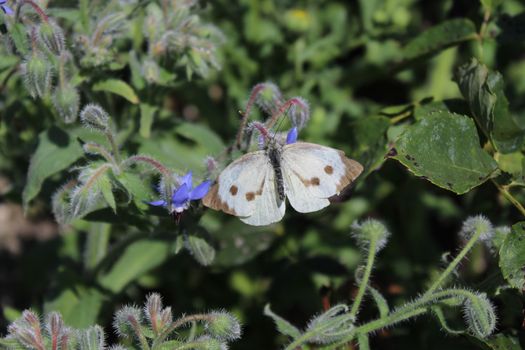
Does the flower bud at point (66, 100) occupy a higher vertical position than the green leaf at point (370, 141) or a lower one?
higher

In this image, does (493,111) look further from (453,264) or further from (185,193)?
(185,193)

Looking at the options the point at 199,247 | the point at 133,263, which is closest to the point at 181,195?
the point at 199,247

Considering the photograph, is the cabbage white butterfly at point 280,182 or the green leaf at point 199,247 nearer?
the cabbage white butterfly at point 280,182

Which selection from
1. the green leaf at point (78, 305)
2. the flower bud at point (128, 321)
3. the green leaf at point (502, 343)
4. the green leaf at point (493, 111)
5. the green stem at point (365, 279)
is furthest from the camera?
the green leaf at point (78, 305)

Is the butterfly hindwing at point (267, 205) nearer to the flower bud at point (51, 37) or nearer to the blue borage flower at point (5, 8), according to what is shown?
the flower bud at point (51, 37)

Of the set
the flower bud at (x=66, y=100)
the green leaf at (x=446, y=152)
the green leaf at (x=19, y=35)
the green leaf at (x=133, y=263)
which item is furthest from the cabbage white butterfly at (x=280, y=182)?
the green leaf at (x=133, y=263)

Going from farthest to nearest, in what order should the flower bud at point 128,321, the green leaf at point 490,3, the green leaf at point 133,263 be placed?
the green leaf at point 133,263 → the green leaf at point 490,3 → the flower bud at point 128,321

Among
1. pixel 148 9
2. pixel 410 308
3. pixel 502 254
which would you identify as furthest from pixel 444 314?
pixel 148 9
